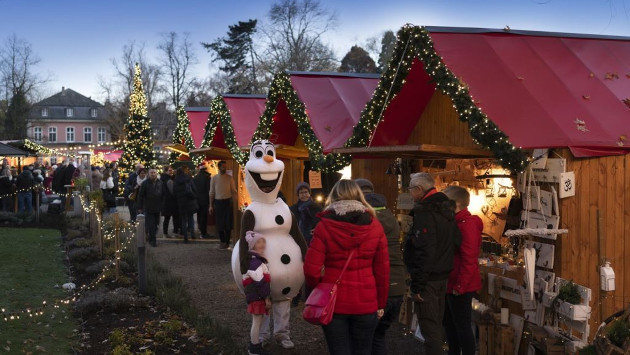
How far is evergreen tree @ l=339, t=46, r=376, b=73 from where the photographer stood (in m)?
51.3

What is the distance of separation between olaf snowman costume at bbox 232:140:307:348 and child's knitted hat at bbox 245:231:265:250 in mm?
58

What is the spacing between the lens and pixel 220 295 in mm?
10336

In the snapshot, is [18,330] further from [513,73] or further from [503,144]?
[513,73]

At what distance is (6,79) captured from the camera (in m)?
65.9

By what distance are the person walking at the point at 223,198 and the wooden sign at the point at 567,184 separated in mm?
9403

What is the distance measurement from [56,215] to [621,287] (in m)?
19.2

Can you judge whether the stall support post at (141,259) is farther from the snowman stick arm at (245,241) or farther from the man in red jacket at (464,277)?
the man in red jacket at (464,277)

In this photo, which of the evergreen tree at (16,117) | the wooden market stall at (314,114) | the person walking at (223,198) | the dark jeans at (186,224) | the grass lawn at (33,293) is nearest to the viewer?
the grass lawn at (33,293)

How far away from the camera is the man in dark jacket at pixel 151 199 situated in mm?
15461

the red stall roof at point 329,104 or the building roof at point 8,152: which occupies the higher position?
the red stall roof at point 329,104

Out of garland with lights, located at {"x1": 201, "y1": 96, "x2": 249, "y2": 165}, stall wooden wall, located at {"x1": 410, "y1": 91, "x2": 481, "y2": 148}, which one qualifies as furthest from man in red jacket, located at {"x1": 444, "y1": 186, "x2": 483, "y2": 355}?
garland with lights, located at {"x1": 201, "y1": 96, "x2": 249, "y2": 165}

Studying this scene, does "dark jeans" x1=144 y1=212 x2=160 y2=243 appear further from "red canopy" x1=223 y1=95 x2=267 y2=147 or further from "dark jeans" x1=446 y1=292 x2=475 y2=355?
"dark jeans" x1=446 y1=292 x2=475 y2=355

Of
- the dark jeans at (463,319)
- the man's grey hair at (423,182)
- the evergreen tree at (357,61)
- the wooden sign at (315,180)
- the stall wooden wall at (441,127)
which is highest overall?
the evergreen tree at (357,61)

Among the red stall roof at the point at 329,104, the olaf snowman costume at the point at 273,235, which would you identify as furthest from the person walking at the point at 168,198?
the olaf snowman costume at the point at 273,235
